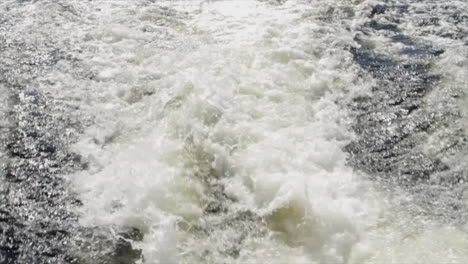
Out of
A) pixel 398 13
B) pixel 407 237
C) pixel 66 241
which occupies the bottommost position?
pixel 66 241

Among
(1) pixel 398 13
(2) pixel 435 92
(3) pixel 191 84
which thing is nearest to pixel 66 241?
(3) pixel 191 84

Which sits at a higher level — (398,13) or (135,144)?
(398,13)

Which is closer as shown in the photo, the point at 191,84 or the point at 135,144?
A: the point at 135,144

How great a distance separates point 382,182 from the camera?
4.98 metres

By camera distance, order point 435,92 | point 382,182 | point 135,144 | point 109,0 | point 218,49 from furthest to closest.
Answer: point 109,0, point 218,49, point 435,92, point 135,144, point 382,182

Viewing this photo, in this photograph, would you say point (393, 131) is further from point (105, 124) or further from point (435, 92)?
point (105, 124)

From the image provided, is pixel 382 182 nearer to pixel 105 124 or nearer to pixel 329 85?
pixel 329 85

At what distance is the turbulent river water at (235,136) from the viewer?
14.0 ft

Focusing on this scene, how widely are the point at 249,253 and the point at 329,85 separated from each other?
127 inches

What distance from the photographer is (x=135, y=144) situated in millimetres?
5484

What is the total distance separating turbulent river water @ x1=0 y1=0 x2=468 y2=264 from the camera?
4.28 meters

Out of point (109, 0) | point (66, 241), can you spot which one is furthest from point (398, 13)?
point (66, 241)

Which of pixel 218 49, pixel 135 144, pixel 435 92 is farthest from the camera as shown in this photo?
pixel 218 49

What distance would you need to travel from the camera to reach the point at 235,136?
5.57 metres
